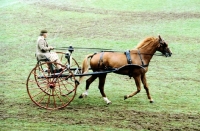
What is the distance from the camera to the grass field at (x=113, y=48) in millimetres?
9266

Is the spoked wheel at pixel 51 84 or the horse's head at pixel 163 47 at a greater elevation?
the horse's head at pixel 163 47

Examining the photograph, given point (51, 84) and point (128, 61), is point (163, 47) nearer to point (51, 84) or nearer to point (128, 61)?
point (128, 61)

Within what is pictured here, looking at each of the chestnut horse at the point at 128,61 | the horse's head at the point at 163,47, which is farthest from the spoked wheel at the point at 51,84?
the horse's head at the point at 163,47

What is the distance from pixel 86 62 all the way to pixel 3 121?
9.28ft

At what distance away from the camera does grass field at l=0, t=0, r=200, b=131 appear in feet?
30.4

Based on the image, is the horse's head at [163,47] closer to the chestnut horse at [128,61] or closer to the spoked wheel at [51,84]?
the chestnut horse at [128,61]

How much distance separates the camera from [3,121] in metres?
9.09

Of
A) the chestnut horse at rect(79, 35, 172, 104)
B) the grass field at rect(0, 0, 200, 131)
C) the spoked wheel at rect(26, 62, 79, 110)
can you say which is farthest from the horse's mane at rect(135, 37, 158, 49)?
the spoked wheel at rect(26, 62, 79, 110)

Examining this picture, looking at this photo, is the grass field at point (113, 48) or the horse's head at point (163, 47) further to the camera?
the horse's head at point (163, 47)

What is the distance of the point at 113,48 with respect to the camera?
1762cm

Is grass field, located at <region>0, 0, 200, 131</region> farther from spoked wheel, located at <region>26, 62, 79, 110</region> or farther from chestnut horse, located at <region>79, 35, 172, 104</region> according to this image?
chestnut horse, located at <region>79, 35, 172, 104</region>

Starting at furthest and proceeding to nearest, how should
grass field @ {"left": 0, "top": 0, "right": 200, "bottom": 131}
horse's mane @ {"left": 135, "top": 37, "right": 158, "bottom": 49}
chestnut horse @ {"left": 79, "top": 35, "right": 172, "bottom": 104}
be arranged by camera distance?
horse's mane @ {"left": 135, "top": 37, "right": 158, "bottom": 49} → chestnut horse @ {"left": 79, "top": 35, "right": 172, "bottom": 104} → grass field @ {"left": 0, "top": 0, "right": 200, "bottom": 131}

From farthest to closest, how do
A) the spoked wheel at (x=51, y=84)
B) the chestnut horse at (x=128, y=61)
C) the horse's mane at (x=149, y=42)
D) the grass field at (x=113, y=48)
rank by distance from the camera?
the horse's mane at (x=149, y=42)
the chestnut horse at (x=128, y=61)
the spoked wheel at (x=51, y=84)
the grass field at (x=113, y=48)

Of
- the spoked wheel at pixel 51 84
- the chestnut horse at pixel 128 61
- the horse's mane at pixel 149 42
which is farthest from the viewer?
the horse's mane at pixel 149 42
